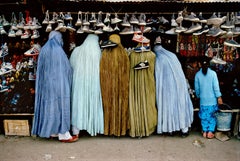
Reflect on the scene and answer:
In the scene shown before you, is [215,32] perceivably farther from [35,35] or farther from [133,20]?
[35,35]

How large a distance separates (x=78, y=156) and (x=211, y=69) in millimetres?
3246

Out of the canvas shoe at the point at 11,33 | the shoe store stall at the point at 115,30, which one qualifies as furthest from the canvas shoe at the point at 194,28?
the canvas shoe at the point at 11,33

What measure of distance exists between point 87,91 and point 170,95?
155cm

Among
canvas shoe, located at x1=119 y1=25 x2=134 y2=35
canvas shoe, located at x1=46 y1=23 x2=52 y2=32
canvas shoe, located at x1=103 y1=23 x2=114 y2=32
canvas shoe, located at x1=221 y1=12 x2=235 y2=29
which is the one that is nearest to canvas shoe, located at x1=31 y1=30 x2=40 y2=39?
canvas shoe, located at x1=46 y1=23 x2=52 y2=32

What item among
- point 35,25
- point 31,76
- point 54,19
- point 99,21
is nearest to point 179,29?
point 99,21

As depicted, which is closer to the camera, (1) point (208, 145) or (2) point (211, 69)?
(1) point (208, 145)

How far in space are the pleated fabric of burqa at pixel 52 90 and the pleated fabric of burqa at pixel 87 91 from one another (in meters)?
0.16

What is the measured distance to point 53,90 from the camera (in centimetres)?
616

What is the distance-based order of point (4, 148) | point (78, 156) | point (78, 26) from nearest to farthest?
point (78, 156), point (4, 148), point (78, 26)

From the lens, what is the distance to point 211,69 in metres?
7.00

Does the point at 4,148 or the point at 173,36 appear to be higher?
the point at 173,36

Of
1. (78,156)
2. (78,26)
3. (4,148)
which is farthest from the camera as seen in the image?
(78,26)

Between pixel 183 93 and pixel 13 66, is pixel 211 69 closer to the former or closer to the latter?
pixel 183 93

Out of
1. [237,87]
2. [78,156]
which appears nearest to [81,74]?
[78,156]
